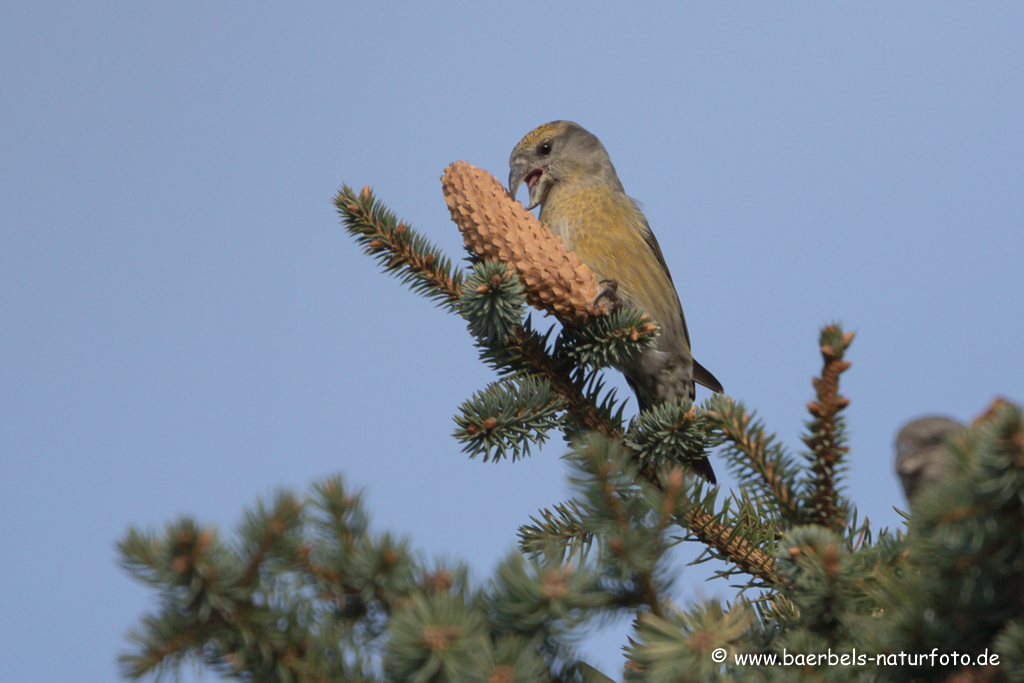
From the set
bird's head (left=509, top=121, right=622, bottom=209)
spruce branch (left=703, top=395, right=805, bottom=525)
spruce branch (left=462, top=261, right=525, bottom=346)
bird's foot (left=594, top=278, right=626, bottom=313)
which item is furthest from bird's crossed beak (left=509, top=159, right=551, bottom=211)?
spruce branch (left=703, top=395, right=805, bottom=525)

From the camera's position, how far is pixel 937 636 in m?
1.15

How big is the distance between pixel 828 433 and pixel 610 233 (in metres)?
2.07

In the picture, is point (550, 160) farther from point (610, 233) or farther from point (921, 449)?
point (921, 449)

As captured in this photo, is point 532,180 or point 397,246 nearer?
point 397,246

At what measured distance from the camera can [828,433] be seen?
5.31ft

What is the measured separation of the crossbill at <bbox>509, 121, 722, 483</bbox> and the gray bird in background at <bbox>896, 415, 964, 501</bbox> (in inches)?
46.9

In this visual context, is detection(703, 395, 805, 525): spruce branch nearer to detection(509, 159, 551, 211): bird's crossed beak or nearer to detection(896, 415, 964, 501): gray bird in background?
detection(896, 415, 964, 501): gray bird in background

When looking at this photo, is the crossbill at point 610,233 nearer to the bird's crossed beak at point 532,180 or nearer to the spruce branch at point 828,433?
the bird's crossed beak at point 532,180

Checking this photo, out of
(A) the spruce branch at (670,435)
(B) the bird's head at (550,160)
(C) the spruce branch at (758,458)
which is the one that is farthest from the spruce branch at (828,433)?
(B) the bird's head at (550,160)

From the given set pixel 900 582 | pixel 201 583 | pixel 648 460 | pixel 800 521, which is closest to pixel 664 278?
pixel 648 460

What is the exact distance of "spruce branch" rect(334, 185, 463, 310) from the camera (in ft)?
7.96

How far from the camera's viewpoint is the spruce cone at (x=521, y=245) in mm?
2348

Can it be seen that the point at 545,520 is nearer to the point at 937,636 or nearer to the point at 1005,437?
the point at 937,636

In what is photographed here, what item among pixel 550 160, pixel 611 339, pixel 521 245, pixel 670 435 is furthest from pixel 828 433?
pixel 550 160
